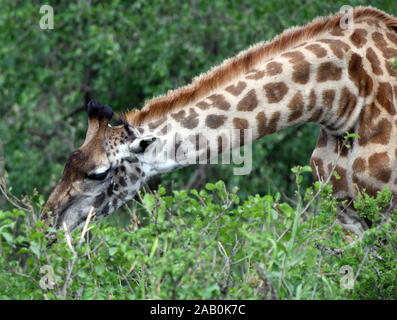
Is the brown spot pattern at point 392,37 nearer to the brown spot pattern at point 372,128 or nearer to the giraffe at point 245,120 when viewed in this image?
the giraffe at point 245,120

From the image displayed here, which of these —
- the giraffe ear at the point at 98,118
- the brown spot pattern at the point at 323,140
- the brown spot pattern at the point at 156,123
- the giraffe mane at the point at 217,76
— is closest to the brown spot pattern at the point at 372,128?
the brown spot pattern at the point at 323,140

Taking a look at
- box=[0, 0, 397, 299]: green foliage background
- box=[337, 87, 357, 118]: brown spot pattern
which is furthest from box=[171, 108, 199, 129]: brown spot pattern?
box=[0, 0, 397, 299]: green foliage background

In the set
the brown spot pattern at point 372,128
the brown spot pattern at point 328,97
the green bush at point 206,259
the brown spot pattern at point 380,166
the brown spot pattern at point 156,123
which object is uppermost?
the brown spot pattern at point 328,97

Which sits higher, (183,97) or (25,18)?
(25,18)

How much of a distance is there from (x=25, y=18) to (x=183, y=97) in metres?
5.20

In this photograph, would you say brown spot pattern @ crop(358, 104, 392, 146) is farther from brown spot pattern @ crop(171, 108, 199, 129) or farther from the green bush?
brown spot pattern @ crop(171, 108, 199, 129)

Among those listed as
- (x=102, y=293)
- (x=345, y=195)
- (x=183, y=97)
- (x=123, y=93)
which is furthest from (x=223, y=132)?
(x=123, y=93)

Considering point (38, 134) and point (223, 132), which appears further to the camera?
point (38, 134)

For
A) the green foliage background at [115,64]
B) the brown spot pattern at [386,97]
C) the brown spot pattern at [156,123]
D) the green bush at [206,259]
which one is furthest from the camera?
the green foliage background at [115,64]

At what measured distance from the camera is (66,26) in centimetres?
1056

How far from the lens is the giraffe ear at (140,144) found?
5.52 meters

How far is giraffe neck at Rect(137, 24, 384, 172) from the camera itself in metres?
5.61

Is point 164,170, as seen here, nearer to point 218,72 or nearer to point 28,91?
point 218,72

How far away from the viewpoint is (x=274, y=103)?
18.4 ft
